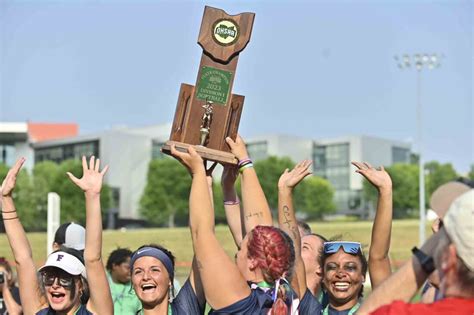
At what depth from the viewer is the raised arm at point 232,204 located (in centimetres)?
461

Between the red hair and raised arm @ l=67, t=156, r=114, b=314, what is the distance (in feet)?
3.49

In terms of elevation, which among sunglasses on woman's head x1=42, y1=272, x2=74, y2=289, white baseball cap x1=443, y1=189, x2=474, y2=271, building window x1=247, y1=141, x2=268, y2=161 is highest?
building window x1=247, y1=141, x2=268, y2=161

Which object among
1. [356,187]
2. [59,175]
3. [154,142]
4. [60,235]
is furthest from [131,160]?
[60,235]

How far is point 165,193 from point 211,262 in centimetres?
8685

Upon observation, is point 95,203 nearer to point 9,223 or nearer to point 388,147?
point 9,223

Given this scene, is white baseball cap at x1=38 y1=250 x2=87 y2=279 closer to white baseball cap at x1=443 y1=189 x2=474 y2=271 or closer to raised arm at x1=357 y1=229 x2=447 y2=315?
raised arm at x1=357 y1=229 x2=447 y2=315

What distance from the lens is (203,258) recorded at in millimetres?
3445

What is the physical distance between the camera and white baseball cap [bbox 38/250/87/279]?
469cm

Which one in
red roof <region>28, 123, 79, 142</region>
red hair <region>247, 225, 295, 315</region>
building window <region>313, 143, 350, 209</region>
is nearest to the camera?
red hair <region>247, 225, 295, 315</region>

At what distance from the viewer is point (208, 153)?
439cm

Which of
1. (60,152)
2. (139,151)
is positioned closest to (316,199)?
(139,151)

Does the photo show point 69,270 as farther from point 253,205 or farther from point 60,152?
point 60,152

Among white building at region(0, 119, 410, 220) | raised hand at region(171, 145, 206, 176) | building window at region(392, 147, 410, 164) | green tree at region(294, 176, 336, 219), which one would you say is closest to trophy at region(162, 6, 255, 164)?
raised hand at region(171, 145, 206, 176)

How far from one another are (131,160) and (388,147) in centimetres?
4277
